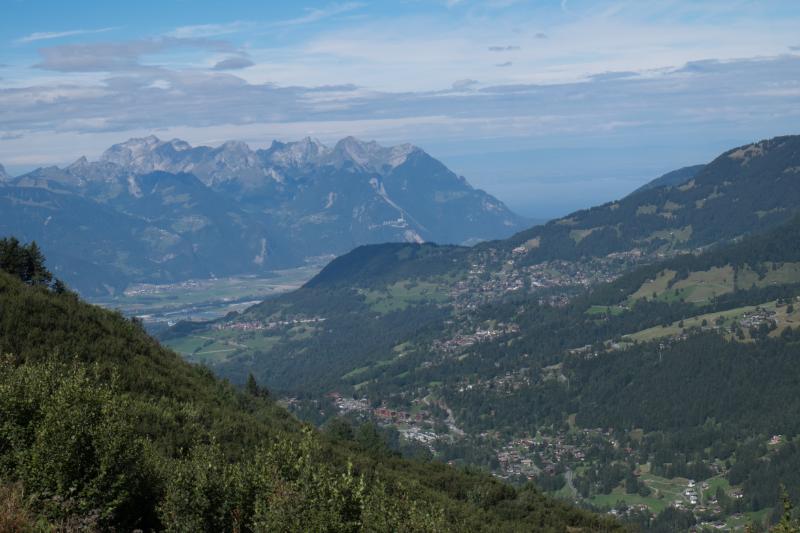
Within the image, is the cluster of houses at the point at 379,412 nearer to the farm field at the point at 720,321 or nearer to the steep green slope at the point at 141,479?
the farm field at the point at 720,321

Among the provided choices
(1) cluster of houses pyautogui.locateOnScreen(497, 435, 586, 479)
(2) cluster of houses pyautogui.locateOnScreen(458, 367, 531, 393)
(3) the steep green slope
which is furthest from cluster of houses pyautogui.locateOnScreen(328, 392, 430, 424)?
(3) the steep green slope

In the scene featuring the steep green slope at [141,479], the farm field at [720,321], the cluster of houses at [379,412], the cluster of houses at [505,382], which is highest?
the steep green slope at [141,479]

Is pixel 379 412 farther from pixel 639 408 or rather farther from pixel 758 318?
pixel 758 318

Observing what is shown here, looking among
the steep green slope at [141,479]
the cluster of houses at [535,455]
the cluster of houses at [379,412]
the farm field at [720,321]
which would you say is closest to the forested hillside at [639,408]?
the cluster of houses at [535,455]

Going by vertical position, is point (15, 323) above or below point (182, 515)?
above

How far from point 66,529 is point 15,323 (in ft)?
97.4

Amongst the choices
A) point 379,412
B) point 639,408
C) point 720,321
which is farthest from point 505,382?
point 720,321

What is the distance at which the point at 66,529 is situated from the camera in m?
18.5

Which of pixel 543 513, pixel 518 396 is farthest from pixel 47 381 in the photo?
pixel 518 396

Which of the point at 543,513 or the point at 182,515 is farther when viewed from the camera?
the point at 543,513

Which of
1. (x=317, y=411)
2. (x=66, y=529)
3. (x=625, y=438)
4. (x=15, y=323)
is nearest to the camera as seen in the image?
(x=66, y=529)

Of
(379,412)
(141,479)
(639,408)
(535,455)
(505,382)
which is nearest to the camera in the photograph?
(141,479)

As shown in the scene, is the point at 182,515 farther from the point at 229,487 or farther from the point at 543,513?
the point at 543,513

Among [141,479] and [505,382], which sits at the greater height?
[141,479]
